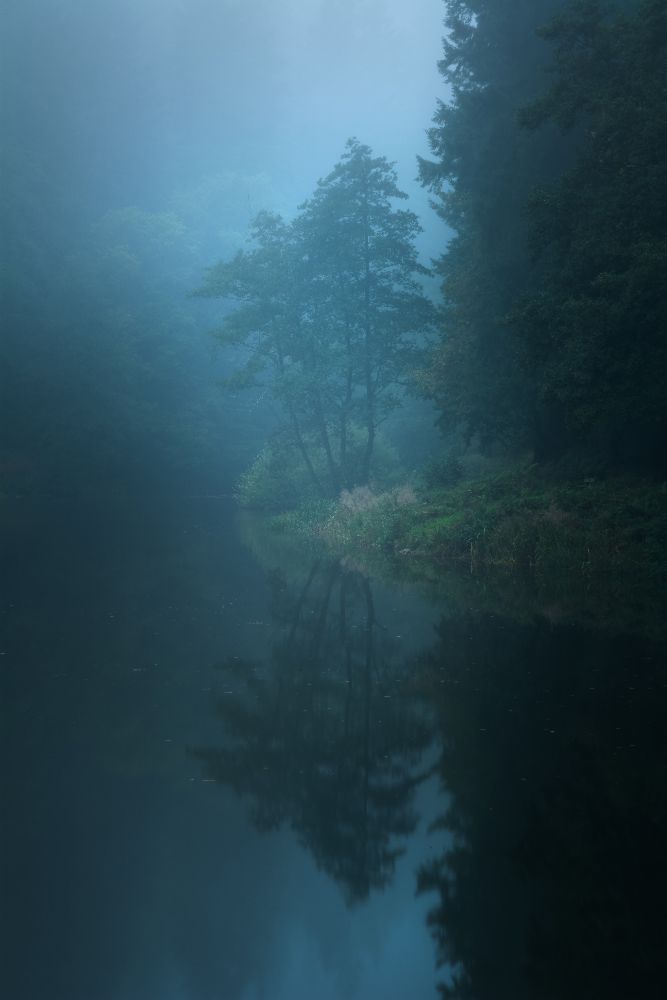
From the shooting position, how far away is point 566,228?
18891mm

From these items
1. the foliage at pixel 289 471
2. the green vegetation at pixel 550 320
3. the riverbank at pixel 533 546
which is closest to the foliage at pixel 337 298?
the foliage at pixel 289 471

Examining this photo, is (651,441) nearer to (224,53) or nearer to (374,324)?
(374,324)

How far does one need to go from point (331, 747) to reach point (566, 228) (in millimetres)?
15327

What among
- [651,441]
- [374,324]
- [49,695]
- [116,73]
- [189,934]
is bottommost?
[189,934]

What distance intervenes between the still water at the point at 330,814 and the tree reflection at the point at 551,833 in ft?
0.06

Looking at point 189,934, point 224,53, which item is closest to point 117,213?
point 189,934

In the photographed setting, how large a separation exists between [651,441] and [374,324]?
15.8 meters

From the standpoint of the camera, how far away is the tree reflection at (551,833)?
4047mm

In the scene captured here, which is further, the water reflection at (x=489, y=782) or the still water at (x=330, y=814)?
the water reflection at (x=489, y=782)

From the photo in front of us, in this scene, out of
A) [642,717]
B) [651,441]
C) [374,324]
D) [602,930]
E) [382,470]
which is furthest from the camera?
[382,470]

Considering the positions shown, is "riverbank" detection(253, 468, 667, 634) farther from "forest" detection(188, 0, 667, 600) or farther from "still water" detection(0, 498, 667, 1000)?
"still water" detection(0, 498, 667, 1000)

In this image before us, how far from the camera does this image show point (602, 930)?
14.0 feet

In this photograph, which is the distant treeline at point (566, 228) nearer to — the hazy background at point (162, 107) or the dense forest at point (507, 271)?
the dense forest at point (507, 271)

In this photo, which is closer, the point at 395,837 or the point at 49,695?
the point at 395,837
